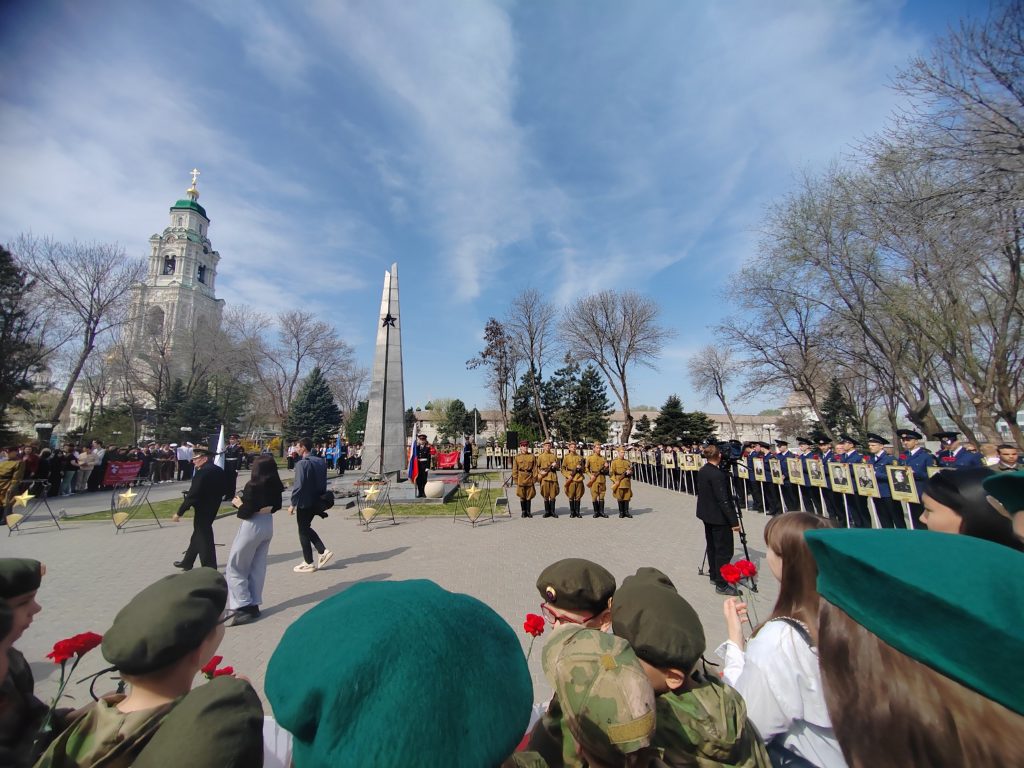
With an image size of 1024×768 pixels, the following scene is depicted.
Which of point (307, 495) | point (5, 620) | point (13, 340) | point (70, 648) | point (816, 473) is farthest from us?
point (13, 340)

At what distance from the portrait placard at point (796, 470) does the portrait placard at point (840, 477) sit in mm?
825

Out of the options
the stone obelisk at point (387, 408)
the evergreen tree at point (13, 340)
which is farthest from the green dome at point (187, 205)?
the stone obelisk at point (387, 408)

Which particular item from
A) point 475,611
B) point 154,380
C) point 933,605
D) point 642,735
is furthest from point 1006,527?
point 154,380

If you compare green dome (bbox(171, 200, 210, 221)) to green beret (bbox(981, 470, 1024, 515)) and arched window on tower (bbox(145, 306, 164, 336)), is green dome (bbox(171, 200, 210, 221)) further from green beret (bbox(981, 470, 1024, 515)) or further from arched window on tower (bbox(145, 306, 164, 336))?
green beret (bbox(981, 470, 1024, 515))

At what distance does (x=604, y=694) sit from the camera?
1222mm

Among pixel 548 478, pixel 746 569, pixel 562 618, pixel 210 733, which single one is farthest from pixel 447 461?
pixel 210 733

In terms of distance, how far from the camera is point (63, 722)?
5.82 feet

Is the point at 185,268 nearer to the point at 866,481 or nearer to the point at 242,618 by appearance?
the point at 242,618

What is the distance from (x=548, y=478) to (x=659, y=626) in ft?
39.3

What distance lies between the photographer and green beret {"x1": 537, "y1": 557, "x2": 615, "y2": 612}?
211 cm

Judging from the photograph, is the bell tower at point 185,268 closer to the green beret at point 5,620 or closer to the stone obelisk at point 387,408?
the stone obelisk at point 387,408

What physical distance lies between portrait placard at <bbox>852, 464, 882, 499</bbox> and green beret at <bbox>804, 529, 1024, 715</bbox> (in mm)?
11319

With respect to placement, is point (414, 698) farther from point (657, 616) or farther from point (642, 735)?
point (657, 616)

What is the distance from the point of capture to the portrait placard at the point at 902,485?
8797 mm
